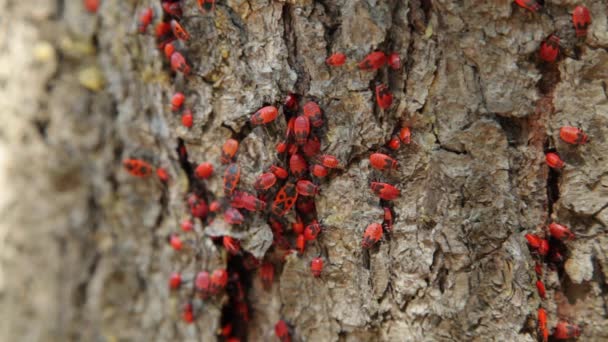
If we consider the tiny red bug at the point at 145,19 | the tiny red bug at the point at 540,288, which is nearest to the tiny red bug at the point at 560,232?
the tiny red bug at the point at 540,288

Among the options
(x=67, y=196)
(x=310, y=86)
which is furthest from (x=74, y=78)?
(x=310, y=86)

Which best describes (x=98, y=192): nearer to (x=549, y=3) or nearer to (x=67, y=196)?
(x=67, y=196)

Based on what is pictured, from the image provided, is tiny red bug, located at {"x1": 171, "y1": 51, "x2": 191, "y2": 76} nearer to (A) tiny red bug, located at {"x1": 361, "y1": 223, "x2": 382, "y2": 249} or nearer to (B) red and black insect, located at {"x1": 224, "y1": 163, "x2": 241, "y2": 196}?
(B) red and black insect, located at {"x1": 224, "y1": 163, "x2": 241, "y2": 196}

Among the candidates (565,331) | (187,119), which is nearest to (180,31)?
(187,119)

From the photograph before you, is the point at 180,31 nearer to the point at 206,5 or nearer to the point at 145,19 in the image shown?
the point at 206,5

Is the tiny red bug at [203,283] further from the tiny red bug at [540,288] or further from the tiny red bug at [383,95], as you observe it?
the tiny red bug at [540,288]

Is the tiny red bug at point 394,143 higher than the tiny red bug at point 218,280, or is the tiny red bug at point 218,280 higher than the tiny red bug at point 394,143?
the tiny red bug at point 394,143

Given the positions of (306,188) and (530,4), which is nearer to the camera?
(530,4)

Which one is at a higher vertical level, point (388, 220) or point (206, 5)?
point (206, 5)
